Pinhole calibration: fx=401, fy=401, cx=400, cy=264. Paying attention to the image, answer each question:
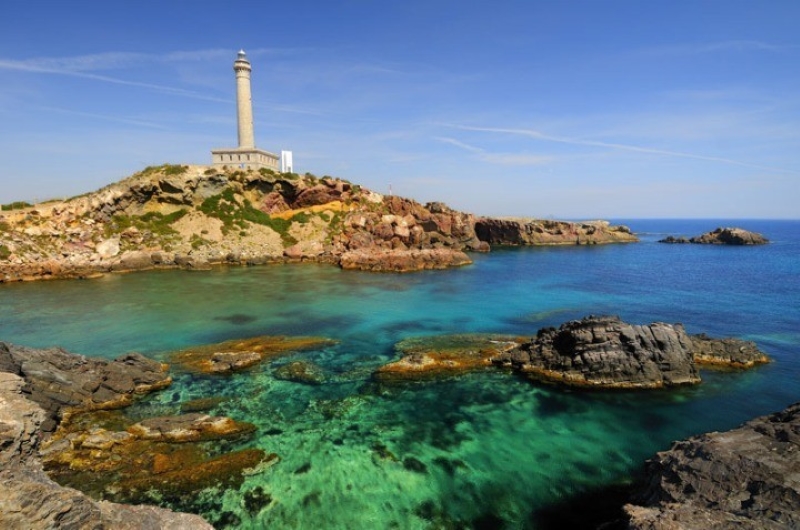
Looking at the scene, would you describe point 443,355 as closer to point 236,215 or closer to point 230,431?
point 230,431

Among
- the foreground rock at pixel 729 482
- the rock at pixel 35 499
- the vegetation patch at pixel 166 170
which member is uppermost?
the vegetation patch at pixel 166 170

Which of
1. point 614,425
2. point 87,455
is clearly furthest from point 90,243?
point 614,425

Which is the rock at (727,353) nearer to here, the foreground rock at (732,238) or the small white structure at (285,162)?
the small white structure at (285,162)

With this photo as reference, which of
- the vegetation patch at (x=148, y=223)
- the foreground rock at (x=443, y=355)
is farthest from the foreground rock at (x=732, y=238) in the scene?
the vegetation patch at (x=148, y=223)

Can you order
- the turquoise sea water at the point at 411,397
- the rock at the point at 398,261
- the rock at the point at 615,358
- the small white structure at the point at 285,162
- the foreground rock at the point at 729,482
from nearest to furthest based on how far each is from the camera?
1. the foreground rock at the point at 729,482
2. the turquoise sea water at the point at 411,397
3. the rock at the point at 615,358
4. the rock at the point at 398,261
5. the small white structure at the point at 285,162

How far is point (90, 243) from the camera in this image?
5862 cm

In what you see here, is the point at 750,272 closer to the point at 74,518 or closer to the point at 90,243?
the point at 74,518

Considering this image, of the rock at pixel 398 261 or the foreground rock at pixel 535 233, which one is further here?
the foreground rock at pixel 535 233

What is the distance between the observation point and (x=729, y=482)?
10.0 m

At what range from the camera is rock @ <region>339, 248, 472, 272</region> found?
59.5 m

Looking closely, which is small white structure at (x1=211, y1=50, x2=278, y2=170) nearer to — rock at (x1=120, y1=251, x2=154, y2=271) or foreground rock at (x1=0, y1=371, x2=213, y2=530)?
rock at (x1=120, y1=251, x2=154, y2=271)

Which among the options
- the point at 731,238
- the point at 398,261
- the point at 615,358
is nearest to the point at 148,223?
the point at 398,261

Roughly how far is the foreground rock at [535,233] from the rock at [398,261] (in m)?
42.2

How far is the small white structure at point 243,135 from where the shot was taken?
243ft
